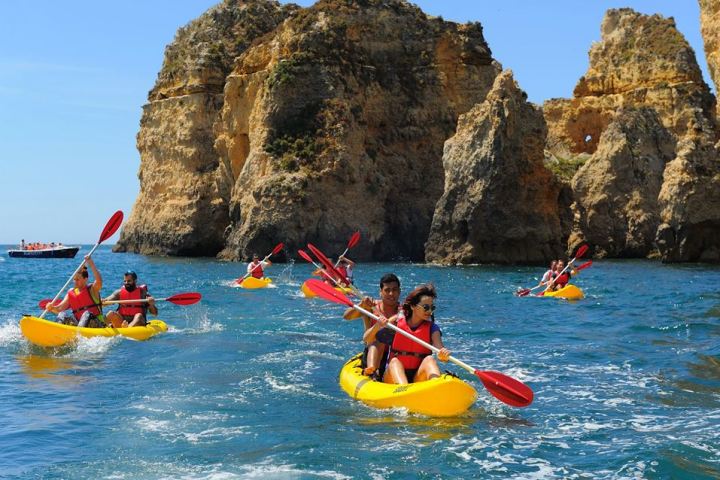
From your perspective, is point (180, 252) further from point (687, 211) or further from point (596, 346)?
point (596, 346)

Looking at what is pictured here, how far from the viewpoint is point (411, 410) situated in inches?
350

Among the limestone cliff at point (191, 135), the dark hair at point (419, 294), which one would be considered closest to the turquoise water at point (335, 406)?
the dark hair at point (419, 294)

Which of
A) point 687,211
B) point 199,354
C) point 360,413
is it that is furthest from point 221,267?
point 360,413

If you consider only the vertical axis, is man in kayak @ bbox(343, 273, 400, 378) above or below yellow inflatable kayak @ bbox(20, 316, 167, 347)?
above

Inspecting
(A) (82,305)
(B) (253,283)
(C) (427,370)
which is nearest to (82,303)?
(A) (82,305)

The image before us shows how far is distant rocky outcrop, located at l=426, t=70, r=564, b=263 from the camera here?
40438 mm

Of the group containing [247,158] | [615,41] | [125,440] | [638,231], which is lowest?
[125,440]

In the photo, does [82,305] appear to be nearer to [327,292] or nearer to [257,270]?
[327,292]

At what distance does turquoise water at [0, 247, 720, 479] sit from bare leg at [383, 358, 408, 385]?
51 cm

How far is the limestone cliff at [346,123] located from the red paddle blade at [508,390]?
3880 cm

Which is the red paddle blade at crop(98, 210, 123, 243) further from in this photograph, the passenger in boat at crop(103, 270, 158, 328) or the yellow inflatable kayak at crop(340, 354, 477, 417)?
the yellow inflatable kayak at crop(340, 354, 477, 417)

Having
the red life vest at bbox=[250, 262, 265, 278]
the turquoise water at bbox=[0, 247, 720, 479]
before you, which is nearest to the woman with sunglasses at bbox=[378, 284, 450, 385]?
the turquoise water at bbox=[0, 247, 720, 479]

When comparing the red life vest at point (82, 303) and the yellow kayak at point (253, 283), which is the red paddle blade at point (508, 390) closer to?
the red life vest at point (82, 303)

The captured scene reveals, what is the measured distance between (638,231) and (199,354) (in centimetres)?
4100
